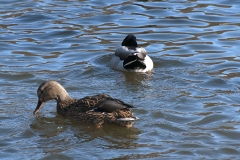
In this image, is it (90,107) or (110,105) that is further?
(90,107)

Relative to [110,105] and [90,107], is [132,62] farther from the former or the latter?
[110,105]

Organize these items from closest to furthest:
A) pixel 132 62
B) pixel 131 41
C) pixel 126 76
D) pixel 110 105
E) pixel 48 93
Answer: pixel 110 105, pixel 48 93, pixel 126 76, pixel 132 62, pixel 131 41

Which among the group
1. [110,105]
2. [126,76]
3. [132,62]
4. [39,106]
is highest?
[110,105]

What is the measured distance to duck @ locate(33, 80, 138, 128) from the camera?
9.70 metres

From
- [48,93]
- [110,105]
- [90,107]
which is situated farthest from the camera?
[48,93]

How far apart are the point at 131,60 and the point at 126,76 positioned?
0.50 m

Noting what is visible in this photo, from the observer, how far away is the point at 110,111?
9.73 meters

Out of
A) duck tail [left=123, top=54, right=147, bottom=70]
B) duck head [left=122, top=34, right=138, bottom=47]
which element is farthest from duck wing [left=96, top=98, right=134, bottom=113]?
duck head [left=122, top=34, right=138, bottom=47]

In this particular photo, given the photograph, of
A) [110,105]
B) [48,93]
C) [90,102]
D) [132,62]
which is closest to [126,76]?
[132,62]

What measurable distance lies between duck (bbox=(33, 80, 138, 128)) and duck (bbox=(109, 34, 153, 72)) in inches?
115

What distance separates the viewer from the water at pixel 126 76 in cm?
911

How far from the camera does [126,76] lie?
43.0ft

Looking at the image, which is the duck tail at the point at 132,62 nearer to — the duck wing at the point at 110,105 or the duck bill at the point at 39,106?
the duck bill at the point at 39,106

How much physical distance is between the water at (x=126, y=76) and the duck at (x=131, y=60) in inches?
8.1
